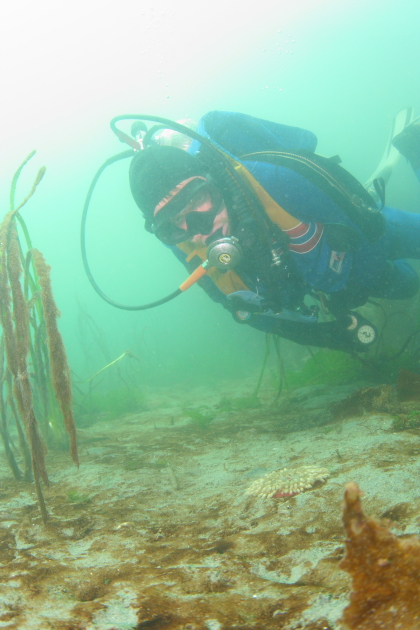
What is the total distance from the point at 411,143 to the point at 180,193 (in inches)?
179

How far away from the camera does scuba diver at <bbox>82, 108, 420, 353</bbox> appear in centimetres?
341

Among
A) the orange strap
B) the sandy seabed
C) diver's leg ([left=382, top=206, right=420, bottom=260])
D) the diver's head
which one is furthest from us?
diver's leg ([left=382, top=206, right=420, bottom=260])

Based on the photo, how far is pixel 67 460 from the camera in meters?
3.32

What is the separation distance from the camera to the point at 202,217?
12.1ft

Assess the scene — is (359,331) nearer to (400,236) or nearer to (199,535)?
(400,236)

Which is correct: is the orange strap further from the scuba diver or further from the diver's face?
the diver's face

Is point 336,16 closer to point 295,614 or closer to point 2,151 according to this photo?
point 2,151

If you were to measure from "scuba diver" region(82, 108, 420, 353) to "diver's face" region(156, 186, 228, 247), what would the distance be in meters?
0.01

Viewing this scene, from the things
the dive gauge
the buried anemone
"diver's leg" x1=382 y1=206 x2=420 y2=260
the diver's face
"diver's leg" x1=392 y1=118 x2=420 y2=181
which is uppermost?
"diver's leg" x1=392 y1=118 x2=420 y2=181

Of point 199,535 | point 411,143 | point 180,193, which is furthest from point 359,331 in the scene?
point 411,143

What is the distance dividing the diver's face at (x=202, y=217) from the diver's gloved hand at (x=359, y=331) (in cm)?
185

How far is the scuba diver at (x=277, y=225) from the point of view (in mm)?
3410

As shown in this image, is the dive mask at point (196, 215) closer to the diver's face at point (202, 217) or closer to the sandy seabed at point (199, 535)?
the diver's face at point (202, 217)

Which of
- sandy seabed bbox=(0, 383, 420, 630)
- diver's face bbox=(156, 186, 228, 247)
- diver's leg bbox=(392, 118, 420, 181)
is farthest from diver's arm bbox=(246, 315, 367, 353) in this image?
diver's leg bbox=(392, 118, 420, 181)
